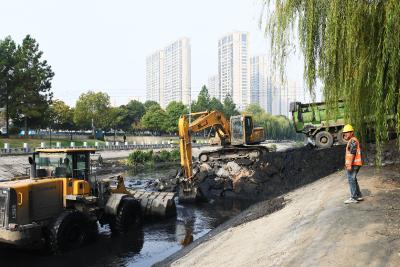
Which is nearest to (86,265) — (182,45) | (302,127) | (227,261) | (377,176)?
(227,261)

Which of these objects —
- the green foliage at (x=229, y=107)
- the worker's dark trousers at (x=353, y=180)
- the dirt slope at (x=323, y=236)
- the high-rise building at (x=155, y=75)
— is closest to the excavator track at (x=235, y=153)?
the dirt slope at (x=323, y=236)

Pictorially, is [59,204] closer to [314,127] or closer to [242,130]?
[242,130]

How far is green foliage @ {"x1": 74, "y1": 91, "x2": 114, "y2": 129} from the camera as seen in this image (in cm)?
7275

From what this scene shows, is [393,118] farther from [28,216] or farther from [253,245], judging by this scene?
[28,216]

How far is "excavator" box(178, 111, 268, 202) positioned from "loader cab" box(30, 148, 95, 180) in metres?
8.21

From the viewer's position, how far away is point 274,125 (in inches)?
5261

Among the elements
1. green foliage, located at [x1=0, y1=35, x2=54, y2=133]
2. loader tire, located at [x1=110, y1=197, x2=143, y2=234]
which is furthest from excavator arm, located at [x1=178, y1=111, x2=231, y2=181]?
green foliage, located at [x1=0, y1=35, x2=54, y2=133]

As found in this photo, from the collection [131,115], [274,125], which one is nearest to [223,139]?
[131,115]

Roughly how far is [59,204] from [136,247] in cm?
294

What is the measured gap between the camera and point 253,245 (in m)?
9.12

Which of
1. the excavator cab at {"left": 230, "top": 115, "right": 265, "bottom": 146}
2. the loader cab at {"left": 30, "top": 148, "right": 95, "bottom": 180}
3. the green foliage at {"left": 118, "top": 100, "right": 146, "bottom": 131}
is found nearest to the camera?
the loader cab at {"left": 30, "top": 148, "right": 95, "bottom": 180}

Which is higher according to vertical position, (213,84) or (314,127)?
(213,84)

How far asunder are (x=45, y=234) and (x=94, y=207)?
1968 mm

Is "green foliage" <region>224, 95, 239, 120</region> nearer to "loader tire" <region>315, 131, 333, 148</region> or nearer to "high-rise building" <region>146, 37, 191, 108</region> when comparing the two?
"high-rise building" <region>146, 37, 191, 108</region>
